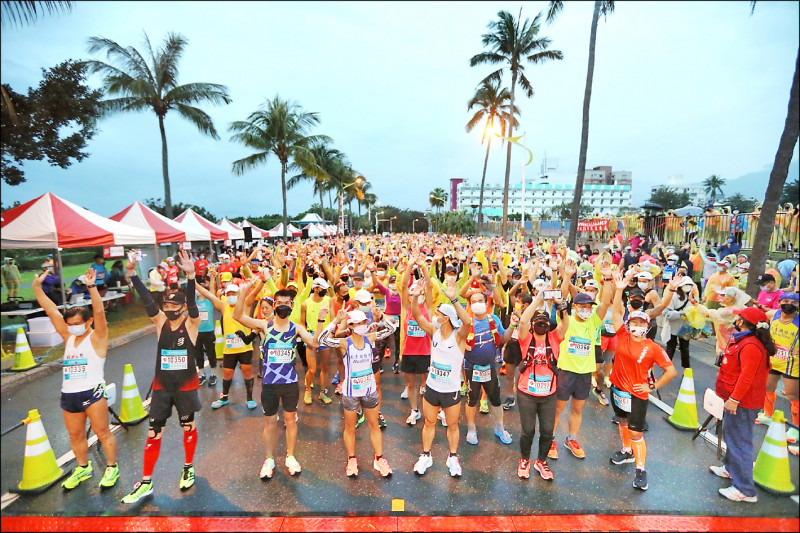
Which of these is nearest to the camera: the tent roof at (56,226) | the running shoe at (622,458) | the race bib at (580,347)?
the race bib at (580,347)

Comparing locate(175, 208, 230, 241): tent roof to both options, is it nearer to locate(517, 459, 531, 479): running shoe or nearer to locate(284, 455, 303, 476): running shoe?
locate(284, 455, 303, 476): running shoe

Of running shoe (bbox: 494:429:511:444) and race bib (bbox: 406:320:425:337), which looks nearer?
running shoe (bbox: 494:429:511:444)

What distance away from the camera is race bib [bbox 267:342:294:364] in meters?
3.98

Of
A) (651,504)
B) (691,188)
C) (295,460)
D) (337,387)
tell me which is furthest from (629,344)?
(691,188)

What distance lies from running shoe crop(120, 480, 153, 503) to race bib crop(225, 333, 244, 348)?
191 cm

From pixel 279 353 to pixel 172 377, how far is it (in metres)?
1.06

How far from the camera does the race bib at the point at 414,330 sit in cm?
492

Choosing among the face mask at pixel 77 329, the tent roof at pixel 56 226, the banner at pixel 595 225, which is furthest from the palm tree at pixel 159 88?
the banner at pixel 595 225

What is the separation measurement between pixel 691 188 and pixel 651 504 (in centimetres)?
15880

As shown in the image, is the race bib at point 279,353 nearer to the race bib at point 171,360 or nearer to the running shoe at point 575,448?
the race bib at point 171,360

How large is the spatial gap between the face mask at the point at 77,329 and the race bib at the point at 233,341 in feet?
5.79

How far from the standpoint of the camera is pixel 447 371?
3.85 m

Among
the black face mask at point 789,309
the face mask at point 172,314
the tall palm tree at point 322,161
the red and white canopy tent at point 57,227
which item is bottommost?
the face mask at point 172,314

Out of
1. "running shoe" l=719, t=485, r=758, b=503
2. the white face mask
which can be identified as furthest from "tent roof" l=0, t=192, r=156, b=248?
"running shoe" l=719, t=485, r=758, b=503
